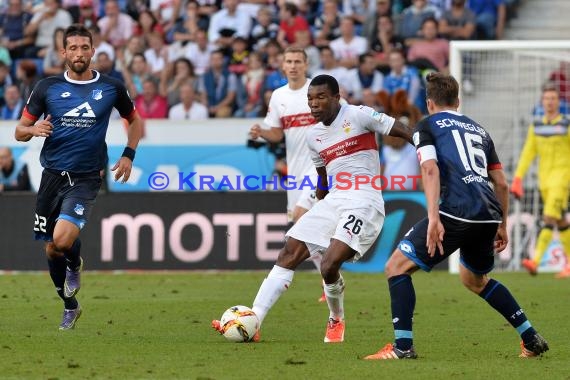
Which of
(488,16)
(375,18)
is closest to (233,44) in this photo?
(375,18)

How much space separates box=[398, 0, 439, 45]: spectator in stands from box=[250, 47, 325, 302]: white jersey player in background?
878cm

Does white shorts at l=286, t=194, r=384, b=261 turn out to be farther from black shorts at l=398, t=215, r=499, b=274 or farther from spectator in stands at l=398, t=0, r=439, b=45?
spectator in stands at l=398, t=0, r=439, b=45

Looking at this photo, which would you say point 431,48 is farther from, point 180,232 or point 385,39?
point 180,232

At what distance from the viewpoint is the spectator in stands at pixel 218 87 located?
2159cm

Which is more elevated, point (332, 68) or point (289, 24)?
point (289, 24)

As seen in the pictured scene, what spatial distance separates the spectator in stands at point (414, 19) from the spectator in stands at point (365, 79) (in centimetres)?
123

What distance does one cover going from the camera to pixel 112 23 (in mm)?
23672

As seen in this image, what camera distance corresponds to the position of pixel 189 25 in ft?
76.4

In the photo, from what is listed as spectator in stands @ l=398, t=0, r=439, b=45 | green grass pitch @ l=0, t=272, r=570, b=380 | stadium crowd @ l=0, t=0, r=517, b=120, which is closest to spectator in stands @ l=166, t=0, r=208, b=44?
stadium crowd @ l=0, t=0, r=517, b=120

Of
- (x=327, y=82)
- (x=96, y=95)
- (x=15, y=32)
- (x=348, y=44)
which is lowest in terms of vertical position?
(x=348, y=44)

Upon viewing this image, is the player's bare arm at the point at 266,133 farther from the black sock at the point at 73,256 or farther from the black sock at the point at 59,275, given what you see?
the black sock at the point at 59,275

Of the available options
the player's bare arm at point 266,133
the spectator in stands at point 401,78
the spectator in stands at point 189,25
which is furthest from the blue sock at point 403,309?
the spectator in stands at point 189,25

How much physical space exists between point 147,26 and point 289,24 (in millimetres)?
→ 2773

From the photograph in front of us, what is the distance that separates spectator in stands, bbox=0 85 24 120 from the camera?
21.7m
